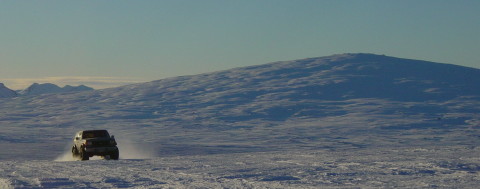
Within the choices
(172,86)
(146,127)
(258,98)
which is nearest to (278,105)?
(258,98)

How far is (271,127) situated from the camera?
100 meters

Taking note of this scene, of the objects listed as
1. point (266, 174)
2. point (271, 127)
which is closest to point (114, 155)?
point (266, 174)

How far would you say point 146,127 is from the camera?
339 feet

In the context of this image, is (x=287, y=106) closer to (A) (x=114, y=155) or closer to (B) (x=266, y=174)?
(A) (x=114, y=155)

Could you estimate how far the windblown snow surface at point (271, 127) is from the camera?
59.2 ft

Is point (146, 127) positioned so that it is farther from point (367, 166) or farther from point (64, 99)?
point (367, 166)

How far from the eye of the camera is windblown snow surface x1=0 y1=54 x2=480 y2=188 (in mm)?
18031

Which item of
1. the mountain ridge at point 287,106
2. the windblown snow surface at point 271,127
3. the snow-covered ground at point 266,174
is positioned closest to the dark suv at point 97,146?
the windblown snow surface at point 271,127

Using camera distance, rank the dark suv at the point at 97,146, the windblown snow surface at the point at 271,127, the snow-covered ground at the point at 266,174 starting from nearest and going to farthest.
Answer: the snow-covered ground at the point at 266,174
the windblown snow surface at the point at 271,127
the dark suv at the point at 97,146

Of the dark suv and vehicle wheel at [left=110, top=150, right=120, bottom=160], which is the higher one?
the dark suv

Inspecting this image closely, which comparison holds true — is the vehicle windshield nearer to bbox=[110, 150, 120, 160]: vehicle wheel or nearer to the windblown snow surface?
bbox=[110, 150, 120, 160]: vehicle wheel

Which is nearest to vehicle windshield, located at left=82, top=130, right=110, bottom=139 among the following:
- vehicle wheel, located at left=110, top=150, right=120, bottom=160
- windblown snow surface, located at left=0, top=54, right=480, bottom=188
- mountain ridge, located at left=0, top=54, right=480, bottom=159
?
vehicle wheel, located at left=110, top=150, right=120, bottom=160

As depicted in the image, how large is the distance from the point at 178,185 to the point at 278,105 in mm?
106835

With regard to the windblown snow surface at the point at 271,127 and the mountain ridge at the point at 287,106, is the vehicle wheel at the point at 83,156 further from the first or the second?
the mountain ridge at the point at 287,106
